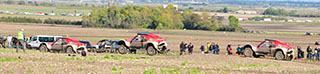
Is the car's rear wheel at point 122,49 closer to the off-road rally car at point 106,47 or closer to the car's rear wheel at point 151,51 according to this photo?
the off-road rally car at point 106,47

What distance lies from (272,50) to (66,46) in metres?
12.0

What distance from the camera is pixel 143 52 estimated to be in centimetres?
3350

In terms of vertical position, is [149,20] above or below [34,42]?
below

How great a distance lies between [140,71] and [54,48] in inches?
472

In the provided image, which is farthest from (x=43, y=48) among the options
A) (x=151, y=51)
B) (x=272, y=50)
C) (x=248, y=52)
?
(x=272, y=50)

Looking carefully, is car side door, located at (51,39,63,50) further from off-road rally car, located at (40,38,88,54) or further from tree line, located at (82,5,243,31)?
tree line, located at (82,5,243,31)

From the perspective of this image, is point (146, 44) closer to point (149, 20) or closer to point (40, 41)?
point (40, 41)

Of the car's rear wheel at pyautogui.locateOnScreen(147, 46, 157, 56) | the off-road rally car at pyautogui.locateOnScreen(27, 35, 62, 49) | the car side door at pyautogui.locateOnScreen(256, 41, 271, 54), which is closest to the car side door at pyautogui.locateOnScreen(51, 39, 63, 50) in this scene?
the off-road rally car at pyautogui.locateOnScreen(27, 35, 62, 49)

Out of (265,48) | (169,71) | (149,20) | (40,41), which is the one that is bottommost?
(149,20)

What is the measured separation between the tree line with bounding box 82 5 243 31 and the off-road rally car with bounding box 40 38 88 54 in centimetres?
5479

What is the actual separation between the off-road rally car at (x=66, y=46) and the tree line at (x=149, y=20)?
54788 millimetres

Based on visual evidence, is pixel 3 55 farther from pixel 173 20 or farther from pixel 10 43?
pixel 173 20

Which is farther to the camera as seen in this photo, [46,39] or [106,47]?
[106,47]

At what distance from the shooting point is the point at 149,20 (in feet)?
306
